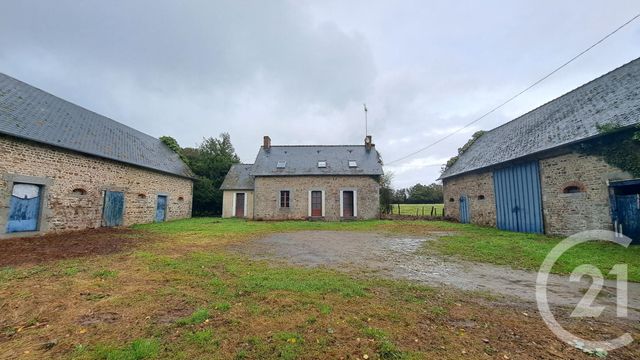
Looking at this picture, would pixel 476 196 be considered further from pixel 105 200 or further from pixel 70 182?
pixel 70 182

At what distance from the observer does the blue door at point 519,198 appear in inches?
434

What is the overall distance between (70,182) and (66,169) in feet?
1.90

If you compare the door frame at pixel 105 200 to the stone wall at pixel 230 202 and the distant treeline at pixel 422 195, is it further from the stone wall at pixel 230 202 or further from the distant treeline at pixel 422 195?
the distant treeline at pixel 422 195

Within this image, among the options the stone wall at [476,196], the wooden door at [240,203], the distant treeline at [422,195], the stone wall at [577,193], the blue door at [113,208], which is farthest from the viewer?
the distant treeline at [422,195]

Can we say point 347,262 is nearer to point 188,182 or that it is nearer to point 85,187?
point 85,187

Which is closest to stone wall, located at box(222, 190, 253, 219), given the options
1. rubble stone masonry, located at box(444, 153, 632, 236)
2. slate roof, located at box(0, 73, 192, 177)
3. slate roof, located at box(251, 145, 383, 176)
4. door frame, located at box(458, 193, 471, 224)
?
slate roof, located at box(251, 145, 383, 176)

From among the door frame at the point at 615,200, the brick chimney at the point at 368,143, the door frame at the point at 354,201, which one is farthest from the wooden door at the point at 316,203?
the door frame at the point at 615,200

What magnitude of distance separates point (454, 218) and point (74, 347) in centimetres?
1924

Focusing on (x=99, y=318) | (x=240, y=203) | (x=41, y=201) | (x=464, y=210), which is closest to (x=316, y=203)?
(x=240, y=203)

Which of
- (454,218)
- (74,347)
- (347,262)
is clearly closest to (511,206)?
(454,218)

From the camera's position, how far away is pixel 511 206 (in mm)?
12414

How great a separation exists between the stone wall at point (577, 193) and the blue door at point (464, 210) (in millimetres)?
5570

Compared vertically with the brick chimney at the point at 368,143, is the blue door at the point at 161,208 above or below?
below

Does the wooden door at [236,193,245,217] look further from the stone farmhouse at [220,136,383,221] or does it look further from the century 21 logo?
the century 21 logo
